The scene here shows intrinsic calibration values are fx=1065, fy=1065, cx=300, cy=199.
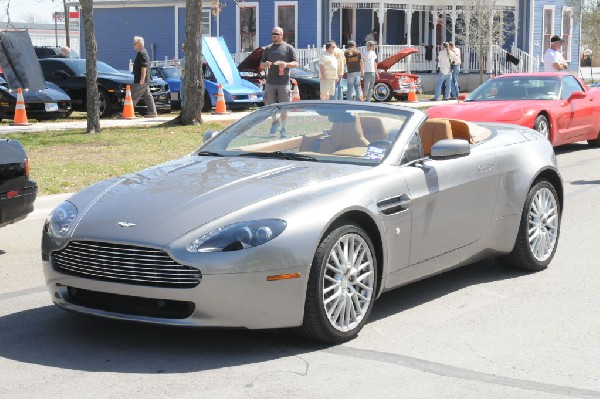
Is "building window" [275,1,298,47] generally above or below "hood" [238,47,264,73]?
above

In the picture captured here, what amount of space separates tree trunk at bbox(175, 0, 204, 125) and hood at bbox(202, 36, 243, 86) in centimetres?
631

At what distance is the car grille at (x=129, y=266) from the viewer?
5.46 m

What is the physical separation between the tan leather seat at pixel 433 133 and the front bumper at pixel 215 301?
221 centimetres

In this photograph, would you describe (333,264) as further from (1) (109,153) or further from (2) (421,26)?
(2) (421,26)

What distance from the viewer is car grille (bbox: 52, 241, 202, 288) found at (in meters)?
5.46

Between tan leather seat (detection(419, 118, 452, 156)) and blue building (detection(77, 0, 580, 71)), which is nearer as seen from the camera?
tan leather seat (detection(419, 118, 452, 156))

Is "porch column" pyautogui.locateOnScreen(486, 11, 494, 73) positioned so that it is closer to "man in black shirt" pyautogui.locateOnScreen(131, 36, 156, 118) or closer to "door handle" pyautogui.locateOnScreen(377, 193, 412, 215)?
"man in black shirt" pyautogui.locateOnScreen(131, 36, 156, 118)

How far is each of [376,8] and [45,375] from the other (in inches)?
1372

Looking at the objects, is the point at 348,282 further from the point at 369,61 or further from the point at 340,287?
the point at 369,61

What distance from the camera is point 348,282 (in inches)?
234

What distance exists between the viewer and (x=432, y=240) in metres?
6.68

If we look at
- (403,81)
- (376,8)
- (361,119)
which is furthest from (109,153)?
(376,8)

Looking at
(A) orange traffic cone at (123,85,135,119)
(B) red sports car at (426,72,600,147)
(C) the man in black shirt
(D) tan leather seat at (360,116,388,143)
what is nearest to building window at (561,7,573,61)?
(C) the man in black shirt

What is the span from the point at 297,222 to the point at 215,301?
0.61m
